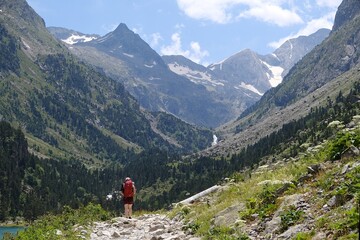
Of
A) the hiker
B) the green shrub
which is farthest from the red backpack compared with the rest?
the green shrub

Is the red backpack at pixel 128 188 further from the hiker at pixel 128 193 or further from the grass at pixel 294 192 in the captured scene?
the grass at pixel 294 192

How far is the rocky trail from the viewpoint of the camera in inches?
886

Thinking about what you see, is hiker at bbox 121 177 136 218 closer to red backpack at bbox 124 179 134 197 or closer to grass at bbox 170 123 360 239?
red backpack at bbox 124 179 134 197

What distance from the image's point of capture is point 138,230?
2689cm

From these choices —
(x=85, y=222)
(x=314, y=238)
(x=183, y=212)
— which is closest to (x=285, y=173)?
(x=183, y=212)

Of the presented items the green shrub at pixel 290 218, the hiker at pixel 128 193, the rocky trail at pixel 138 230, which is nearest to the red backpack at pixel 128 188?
the hiker at pixel 128 193

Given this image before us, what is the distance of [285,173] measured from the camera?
23.5 m

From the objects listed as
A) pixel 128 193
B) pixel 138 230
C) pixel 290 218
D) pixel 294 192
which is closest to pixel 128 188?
pixel 128 193

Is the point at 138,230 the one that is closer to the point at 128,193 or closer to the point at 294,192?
the point at 128,193

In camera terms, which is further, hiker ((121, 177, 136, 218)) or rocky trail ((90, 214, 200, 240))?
hiker ((121, 177, 136, 218))

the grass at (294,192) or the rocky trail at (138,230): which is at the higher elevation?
the grass at (294,192)

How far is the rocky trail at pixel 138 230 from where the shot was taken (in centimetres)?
2252

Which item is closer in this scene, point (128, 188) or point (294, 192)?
point (294, 192)

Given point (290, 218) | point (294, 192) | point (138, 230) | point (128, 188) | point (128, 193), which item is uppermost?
point (128, 188)
